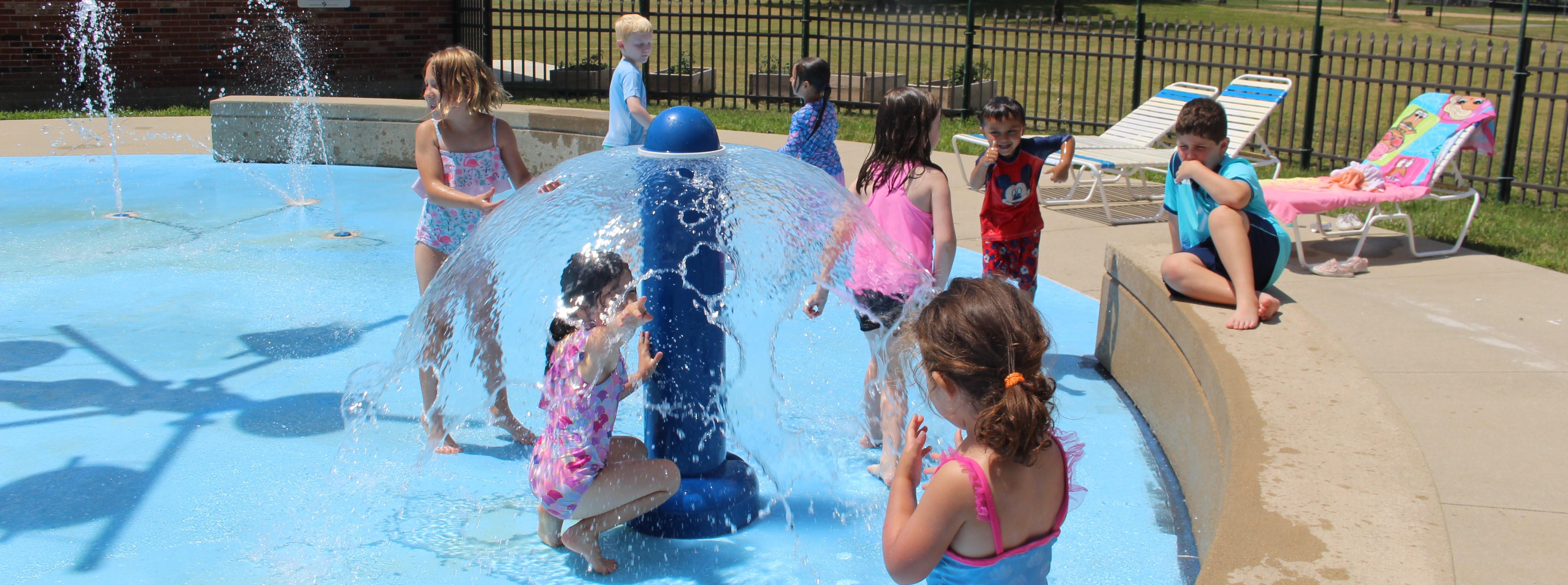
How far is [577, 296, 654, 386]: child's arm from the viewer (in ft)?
10.0

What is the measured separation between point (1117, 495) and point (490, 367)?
2222mm

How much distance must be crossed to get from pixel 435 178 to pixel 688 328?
156 cm

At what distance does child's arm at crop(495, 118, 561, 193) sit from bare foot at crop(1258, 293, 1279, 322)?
2.77 meters

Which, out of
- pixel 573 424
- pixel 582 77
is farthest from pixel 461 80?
pixel 582 77

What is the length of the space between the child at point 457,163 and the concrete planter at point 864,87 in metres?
9.97

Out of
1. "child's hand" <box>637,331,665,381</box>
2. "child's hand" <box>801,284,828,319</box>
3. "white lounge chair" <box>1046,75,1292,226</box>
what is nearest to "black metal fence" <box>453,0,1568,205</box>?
"white lounge chair" <box>1046,75,1292,226</box>

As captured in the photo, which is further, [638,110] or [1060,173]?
[638,110]

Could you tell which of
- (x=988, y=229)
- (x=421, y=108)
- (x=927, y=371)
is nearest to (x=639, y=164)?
(x=927, y=371)

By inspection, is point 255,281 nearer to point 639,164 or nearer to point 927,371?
point 639,164

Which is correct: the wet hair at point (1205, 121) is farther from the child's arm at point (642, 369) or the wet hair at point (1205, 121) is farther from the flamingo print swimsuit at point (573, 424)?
the flamingo print swimsuit at point (573, 424)

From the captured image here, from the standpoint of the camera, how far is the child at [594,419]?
121 inches

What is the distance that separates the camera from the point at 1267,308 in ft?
13.4

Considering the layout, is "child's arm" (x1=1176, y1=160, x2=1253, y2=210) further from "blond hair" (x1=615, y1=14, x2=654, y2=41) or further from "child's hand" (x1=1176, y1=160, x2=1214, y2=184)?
"blond hair" (x1=615, y1=14, x2=654, y2=41)

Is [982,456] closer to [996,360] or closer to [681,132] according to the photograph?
[996,360]
